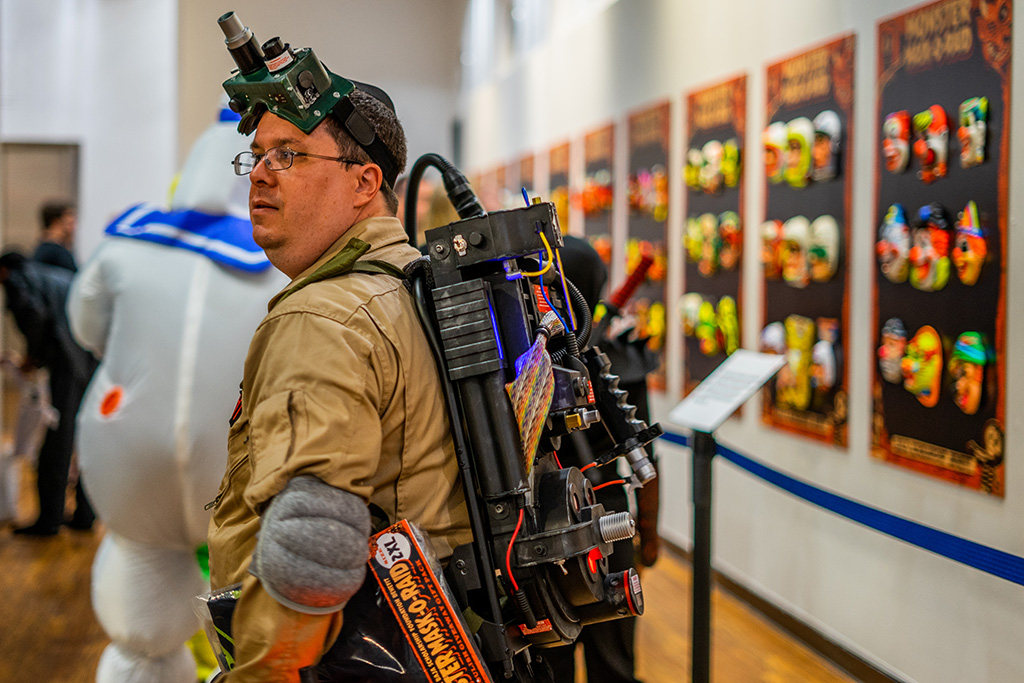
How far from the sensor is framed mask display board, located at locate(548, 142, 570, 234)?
22.6 ft

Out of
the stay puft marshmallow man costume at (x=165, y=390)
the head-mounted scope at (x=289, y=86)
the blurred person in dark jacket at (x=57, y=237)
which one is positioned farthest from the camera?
the blurred person in dark jacket at (x=57, y=237)

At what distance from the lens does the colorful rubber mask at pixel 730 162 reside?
441 centimetres

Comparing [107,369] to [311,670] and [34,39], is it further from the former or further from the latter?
[34,39]

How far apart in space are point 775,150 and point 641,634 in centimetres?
211

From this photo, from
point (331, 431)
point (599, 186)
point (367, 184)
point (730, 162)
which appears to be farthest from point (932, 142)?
point (599, 186)

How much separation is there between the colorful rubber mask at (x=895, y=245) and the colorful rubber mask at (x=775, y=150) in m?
0.78

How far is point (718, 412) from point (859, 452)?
0.92 meters

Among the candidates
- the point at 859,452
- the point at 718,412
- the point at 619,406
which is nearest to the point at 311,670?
the point at 619,406

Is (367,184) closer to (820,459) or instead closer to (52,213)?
(820,459)

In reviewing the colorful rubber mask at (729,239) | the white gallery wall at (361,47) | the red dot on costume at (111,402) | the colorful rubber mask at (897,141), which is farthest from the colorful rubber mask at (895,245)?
the red dot on costume at (111,402)

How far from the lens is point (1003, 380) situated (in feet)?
9.01

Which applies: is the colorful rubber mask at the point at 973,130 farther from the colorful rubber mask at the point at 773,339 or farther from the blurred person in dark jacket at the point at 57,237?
the blurred person in dark jacket at the point at 57,237

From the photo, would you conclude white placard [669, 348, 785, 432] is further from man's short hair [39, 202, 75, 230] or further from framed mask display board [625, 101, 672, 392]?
man's short hair [39, 202, 75, 230]

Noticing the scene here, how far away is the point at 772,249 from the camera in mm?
4047
